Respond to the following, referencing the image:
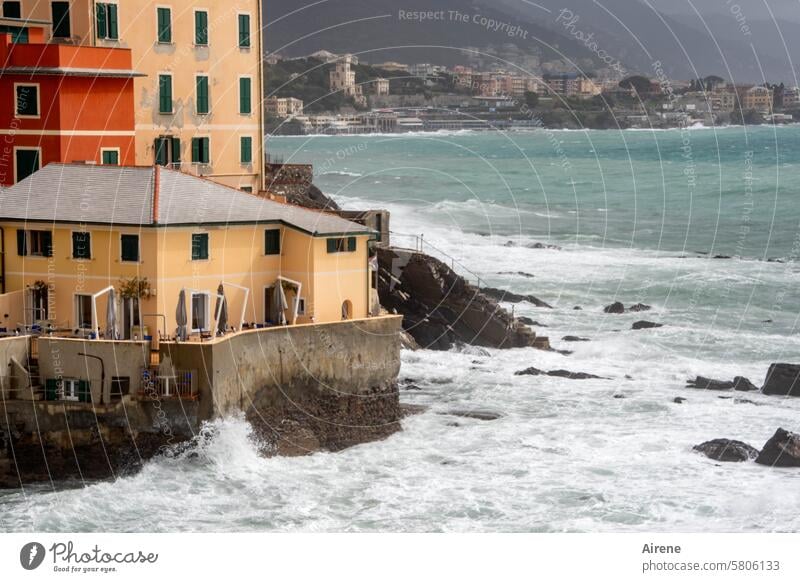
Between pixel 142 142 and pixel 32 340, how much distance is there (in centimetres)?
1355

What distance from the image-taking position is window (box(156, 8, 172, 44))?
224 ft

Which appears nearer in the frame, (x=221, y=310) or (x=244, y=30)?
(x=221, y=310)

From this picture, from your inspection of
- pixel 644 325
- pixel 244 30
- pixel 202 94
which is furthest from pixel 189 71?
pixel 644 325

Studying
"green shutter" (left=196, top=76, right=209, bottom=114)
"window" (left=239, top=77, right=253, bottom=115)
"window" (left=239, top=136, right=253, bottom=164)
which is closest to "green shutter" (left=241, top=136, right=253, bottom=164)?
"window" (left=239, top=136, right=253, bottom=164)

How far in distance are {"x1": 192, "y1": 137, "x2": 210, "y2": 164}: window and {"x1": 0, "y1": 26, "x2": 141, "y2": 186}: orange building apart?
572 cm

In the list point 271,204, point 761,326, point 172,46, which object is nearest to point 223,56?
point 172,46

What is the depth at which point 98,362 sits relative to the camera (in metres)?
55.1

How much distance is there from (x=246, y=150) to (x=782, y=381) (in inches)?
792

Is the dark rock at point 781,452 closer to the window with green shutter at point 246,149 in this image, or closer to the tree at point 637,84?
the window with green shutter at point 246,149

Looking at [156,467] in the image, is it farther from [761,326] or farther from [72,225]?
[761,326]

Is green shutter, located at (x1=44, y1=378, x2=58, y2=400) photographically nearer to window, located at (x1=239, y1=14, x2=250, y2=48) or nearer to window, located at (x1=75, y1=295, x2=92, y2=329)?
window, located at (x1=75, y1=295, x2=92, y2=329)

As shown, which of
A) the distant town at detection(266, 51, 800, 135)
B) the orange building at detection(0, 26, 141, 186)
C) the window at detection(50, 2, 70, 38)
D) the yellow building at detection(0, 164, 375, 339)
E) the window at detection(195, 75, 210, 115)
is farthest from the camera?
the distant town at detection(266, 51, 800, 135)

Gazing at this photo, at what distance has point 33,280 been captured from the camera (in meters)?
58.3

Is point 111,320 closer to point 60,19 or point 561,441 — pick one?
point 561,441
